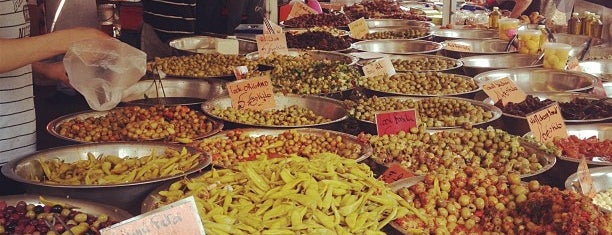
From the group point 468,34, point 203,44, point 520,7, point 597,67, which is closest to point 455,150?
point 597,67

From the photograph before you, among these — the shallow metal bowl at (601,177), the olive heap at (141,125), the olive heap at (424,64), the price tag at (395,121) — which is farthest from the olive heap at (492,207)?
the olive heap at (424,64)

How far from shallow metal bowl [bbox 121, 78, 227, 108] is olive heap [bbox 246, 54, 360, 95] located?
305 mm

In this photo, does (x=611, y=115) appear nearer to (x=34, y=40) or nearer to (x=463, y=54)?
(x=463, y=54)

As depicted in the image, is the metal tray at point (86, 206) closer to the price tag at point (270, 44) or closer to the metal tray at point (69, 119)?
the metal tray at point (69, 119)

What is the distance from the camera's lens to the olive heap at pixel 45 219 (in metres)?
2.05

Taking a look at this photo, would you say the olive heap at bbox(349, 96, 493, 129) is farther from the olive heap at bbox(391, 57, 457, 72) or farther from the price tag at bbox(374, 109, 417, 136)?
the olive heap at bbox(391, 57, 457, 72)

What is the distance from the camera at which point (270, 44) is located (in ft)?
16.6

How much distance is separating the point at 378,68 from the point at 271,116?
1.15 metres

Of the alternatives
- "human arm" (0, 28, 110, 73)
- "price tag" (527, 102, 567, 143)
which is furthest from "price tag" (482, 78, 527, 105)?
"human arm" (0, 28, 110, 73)

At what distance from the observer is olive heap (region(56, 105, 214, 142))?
3.10m

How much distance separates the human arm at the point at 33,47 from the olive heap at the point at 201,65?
175 centimetres

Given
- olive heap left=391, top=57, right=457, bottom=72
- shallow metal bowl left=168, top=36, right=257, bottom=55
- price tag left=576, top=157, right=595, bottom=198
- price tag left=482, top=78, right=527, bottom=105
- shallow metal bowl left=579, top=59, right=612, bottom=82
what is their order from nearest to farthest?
price tag left=576, top=157, right=595, bottom=198 < price tag left=482, top=78, right=527, bottom=105 < olive heap left=391, top=57, right=457, bottom=72 < shallow metal bowl left=579, top=59, right=612, bottom=82 < shallow metal bowl left=168, top=36, right=257, bottom=55

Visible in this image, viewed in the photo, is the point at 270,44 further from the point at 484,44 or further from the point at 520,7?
the point at 520,7

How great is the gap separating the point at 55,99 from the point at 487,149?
5583 millimetres
